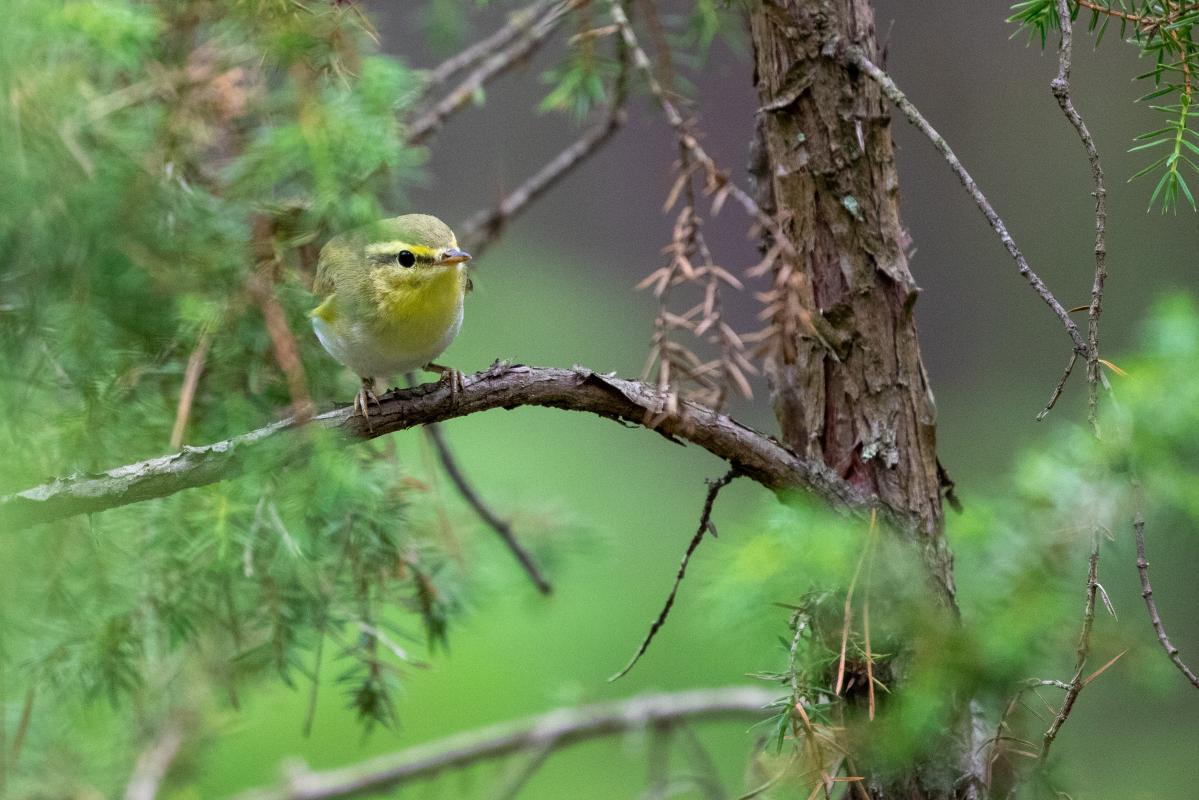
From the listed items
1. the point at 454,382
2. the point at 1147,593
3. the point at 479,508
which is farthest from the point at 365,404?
the point at 1147,593

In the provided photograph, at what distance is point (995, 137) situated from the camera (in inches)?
188

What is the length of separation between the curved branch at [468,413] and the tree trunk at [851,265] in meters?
0.05

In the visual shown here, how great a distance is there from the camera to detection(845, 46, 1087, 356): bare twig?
3.21ft

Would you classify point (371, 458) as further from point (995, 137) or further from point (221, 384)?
point (995, 137)

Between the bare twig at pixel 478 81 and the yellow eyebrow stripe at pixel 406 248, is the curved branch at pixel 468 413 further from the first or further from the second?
the bare twig at pixel 478 81

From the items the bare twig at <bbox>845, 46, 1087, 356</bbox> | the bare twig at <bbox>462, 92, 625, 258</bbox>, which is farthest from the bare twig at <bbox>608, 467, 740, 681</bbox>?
the bare twig at <bbox>462, 92, 625, 258</bbox>

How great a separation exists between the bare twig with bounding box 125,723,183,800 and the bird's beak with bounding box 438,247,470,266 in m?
0.96

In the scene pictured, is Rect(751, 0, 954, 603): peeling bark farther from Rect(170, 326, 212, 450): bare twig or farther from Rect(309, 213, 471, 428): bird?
Rect(170, 326, 212, 450): bare twig

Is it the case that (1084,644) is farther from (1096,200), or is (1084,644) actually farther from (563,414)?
(563,414)

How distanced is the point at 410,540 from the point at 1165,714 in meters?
3.41

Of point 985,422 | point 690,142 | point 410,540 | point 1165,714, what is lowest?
point 410,540

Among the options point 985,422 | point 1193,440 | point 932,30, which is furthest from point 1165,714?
point 1193,440

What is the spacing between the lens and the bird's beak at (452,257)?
1620 millimetres

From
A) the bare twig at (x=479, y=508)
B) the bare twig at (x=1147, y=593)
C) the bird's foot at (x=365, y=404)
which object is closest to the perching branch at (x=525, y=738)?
the bare twig at (x=479, y=508)
